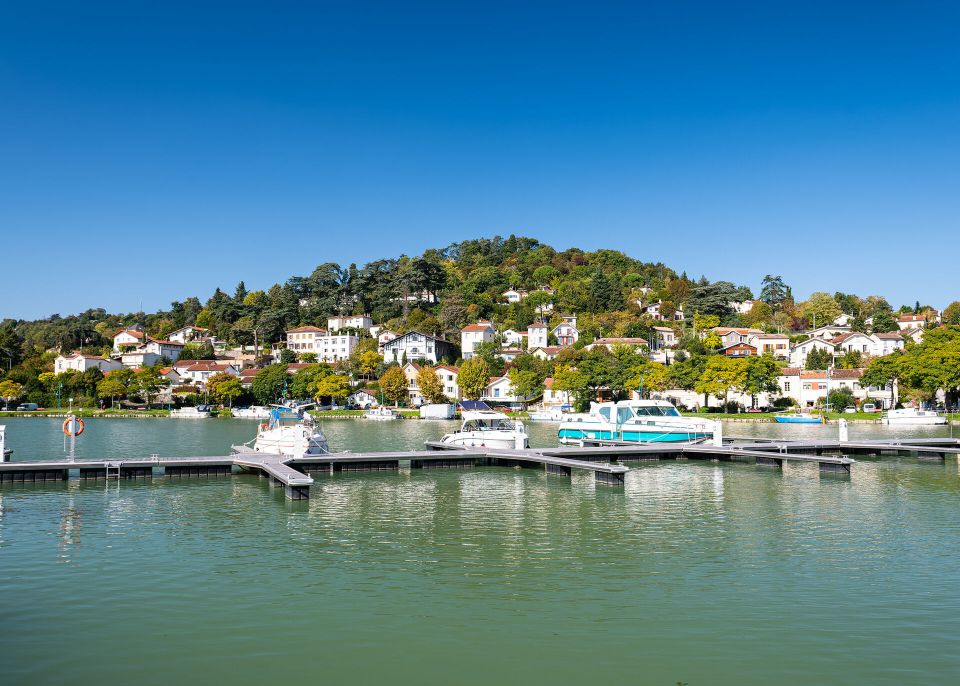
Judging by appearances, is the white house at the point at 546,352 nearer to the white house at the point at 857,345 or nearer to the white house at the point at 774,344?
the white house at the point at 774,344

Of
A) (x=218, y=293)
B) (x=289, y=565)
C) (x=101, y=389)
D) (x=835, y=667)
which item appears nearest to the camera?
(x=835, y=667)

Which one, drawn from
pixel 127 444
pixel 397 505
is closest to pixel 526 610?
pixel 397 505

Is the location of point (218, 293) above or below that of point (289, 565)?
above

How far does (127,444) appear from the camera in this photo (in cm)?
4822

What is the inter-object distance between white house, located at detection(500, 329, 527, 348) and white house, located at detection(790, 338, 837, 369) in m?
38.2

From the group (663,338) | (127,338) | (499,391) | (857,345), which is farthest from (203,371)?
(857,345)

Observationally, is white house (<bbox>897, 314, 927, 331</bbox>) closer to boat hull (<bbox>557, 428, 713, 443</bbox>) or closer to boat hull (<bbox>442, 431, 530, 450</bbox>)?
boat hull (<bbox>557, 428, 713, 443</bbox>)

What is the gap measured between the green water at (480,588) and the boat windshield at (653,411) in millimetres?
13340

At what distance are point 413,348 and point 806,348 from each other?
54946 mm

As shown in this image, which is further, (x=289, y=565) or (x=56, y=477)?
(x=56, y=477)

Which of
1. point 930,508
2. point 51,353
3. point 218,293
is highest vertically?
point 218,293

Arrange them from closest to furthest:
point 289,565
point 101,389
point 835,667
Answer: point 835,667
point 289,565
point 101,389

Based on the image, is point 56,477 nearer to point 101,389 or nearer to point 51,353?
point 101,389

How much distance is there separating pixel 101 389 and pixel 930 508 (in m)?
98.8
